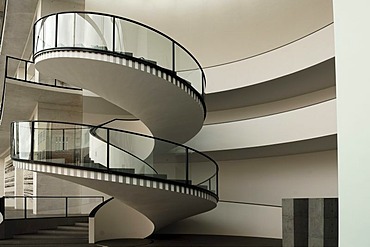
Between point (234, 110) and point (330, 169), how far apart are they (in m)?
4.22

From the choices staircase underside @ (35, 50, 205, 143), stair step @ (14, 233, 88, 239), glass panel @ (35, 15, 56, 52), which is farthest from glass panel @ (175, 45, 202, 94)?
stair step @ (14, 233, 88, 239)

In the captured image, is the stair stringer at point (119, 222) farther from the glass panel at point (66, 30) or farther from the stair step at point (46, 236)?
the glass panel at point (66, 30)

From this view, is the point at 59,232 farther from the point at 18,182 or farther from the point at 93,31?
the point at 18,182

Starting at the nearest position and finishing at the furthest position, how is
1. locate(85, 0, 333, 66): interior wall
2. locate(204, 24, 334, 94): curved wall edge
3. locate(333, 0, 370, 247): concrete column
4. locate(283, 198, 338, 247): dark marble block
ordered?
locate(333, 0, 370, 247): concrete column → locate(283, 198, 338, 247): dark marble block → locate(204, 24, 334, 94): curved wall edge → locate(85, 0, 333, 66): interior wall

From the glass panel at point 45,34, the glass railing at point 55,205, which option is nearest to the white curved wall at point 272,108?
the glass railing at point 55,205

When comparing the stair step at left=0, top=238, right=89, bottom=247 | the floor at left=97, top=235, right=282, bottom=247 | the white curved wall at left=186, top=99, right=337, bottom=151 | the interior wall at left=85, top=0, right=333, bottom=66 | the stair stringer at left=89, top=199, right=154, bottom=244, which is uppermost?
the interior wall at left=85, top=0, right=333, bottom=66

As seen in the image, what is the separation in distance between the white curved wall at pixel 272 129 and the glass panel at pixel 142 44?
3.96 m

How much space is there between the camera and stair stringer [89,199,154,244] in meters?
11.5

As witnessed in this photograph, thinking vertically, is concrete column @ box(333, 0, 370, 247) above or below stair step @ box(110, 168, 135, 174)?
above

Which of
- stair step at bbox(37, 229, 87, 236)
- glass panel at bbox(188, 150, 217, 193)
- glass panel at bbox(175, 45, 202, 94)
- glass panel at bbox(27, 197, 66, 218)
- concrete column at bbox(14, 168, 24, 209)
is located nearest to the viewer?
glass panel at bbox(188, 150, 217, 193)

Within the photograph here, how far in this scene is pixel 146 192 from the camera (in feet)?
30.5

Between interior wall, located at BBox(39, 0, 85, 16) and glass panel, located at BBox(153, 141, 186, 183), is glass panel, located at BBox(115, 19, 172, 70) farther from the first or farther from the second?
interior wall, located at BBox(39, 0, 85, 16)

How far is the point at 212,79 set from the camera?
48.6ft

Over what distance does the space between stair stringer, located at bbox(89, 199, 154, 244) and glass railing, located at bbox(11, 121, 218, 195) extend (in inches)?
98.7
